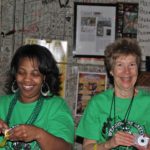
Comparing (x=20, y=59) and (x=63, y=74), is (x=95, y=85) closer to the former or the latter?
(x=63, y=74)

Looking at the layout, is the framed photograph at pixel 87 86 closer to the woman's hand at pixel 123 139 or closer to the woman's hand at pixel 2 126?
the woman's hand at pixel 123 139

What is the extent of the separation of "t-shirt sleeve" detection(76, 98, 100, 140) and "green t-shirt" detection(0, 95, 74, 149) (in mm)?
144

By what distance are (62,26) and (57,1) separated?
0.55 feet

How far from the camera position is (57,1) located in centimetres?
256

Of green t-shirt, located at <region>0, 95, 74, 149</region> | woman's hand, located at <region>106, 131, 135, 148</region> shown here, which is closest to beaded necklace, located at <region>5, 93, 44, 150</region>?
green t-shirt, located at <region>0, 95, 74, 149</region>

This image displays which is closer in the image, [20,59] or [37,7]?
[20,59]

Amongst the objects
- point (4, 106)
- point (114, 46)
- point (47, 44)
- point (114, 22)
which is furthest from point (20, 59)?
point (114, 22)

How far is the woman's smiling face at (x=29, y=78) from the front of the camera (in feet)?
5.87

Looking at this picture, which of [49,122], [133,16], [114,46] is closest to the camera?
[49,122]

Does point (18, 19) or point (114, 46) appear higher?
point (18, 19)

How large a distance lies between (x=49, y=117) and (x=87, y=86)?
0.80m

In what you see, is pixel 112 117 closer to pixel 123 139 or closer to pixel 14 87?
pixel 123 139

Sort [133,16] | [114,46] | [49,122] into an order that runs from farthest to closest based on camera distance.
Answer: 1. [133,16]
2. [114,46]
3. [49,122]

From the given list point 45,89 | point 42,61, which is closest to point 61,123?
point 45,89
